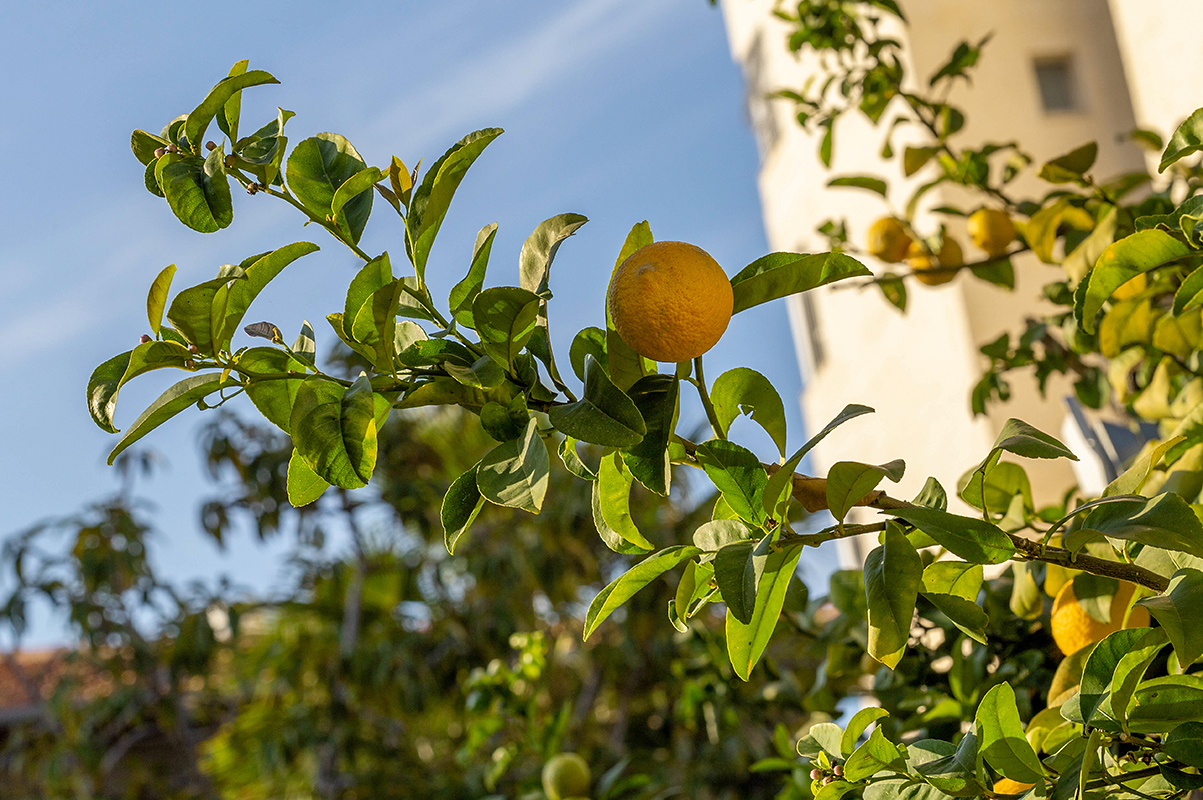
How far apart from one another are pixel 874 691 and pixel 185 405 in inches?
35.8

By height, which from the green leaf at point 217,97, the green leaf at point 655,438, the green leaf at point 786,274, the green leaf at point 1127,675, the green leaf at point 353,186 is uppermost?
the green leaf at point 217,97

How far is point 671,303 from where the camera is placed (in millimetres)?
553

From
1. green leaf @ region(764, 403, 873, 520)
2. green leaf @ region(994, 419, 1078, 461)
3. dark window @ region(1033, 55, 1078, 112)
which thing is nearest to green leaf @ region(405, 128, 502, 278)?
green leaf @ region(764, 403, 873, 520)

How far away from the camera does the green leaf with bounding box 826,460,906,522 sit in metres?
0.55

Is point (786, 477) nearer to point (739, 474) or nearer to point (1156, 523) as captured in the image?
point (739, 474)

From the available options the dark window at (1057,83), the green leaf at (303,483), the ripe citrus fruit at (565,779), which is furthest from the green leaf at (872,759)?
the dark window at (1057,83)

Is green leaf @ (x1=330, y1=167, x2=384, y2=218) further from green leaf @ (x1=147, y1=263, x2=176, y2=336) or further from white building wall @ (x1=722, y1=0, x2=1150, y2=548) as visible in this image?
white building wall @ (x1=722, y1=0, x2=1150, y2=548)

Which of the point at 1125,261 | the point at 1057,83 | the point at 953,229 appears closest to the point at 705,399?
the point at 1125,261

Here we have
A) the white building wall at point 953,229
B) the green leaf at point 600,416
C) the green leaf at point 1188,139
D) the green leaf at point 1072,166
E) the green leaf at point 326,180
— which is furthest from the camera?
the white building wall at point 953,229

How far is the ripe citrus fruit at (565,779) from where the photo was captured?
1.29m

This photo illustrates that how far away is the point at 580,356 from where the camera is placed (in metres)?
0.64

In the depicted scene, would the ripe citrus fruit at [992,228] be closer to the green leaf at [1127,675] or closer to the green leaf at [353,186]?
the green leaf at [1127,675]

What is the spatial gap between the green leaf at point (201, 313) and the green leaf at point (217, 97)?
3.8 inches

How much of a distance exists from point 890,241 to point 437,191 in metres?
1.16
